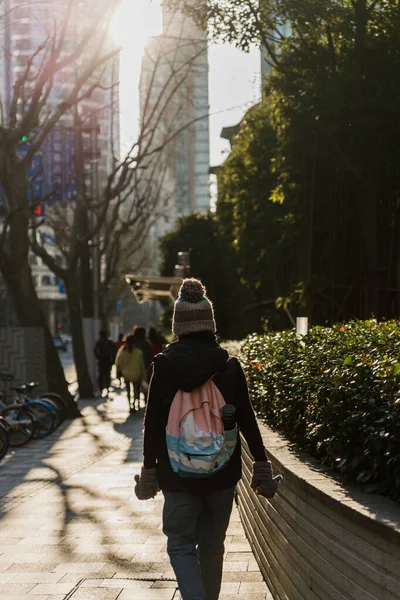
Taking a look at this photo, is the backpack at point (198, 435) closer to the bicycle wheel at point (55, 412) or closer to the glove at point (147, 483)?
the glove at point (147, 483)

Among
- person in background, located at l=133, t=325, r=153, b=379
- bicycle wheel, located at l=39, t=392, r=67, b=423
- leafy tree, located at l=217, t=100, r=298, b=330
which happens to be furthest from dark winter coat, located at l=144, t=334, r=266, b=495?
leafy tree, located at l=217, t=100, r=298, b=330

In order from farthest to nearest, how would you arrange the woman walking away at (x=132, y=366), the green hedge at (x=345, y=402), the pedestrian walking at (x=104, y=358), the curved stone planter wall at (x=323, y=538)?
the pedestrian walking at (x=104, y=358) → the woman walking away at (x=132, y=366) → the green hedge at (x=345, y=402) → the curved stone planter wall at (x=323, y=538)

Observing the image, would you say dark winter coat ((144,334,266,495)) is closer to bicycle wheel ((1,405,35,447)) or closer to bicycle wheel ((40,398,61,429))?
bicycle wheel ((1,405,35,447))

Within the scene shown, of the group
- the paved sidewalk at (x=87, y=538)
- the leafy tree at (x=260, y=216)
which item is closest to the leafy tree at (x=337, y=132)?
the leafy tree at (x=260, y=216)

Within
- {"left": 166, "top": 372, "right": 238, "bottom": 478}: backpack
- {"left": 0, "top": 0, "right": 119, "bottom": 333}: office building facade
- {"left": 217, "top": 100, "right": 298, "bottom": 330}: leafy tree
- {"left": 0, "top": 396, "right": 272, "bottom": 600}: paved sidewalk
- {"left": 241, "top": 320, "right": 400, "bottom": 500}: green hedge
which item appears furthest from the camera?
{"left": 217, "top": 100, "right": 298, "bottom": 330}: leafy tree

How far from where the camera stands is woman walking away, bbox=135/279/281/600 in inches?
192

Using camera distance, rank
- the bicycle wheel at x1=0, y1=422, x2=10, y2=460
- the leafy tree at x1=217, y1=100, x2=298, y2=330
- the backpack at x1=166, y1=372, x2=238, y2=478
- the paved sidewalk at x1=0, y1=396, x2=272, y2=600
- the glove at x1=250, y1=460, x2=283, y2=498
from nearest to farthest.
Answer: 1. the backpack at x1=166, y1=372, x2=238, y2=478
2. the glove at x1=250, y1=460, x2=283, y2=498
3. the paved sidewalk at x1=0, y1=396, x2=272, y2=600
4. the bicycle wheel at x1=0, y1=422, x2=10, y2=460
5. the leafy tree at x1=217, y1=100, x2=298, y2=330

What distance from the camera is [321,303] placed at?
23.6 meters

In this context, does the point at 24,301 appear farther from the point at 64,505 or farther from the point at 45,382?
the point at 64,505

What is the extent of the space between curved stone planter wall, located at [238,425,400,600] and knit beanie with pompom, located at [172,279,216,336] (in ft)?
2.74

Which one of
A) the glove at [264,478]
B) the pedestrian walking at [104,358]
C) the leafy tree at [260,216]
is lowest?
the pedestrian walking at [104,358]

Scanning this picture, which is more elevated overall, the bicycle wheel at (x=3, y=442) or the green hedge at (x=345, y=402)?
the green hedge at (x=345, y=402)

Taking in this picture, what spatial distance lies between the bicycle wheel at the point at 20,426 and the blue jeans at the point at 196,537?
11904 mm

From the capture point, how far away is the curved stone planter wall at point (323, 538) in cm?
398
